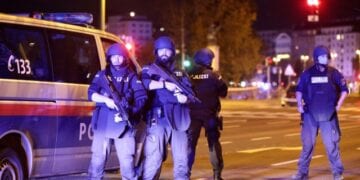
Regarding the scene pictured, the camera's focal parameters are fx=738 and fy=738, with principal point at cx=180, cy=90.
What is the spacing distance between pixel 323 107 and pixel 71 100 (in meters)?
3.37

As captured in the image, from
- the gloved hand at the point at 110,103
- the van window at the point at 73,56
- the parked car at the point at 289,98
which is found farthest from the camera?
the parked car at the point at 289,98

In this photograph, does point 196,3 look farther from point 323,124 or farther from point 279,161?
point 323,124

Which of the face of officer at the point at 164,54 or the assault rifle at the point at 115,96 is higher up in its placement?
the face of officer at the point at 164,54

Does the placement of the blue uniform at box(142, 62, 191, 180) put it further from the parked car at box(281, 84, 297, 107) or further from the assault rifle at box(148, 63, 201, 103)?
the parked car at box(281, 84, 297, 107)

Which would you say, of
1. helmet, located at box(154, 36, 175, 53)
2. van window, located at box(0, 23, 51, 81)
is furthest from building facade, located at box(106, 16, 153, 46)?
helmet, located at box(154, 36, 175, 53)

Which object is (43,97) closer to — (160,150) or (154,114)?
(154,114)

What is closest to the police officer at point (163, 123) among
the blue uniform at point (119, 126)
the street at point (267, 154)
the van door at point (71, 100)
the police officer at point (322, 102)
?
the blue uniform at point (119, 126)

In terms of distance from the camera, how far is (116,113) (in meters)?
7.87

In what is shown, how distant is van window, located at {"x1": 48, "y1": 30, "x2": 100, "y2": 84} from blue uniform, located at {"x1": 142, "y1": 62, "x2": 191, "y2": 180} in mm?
1110

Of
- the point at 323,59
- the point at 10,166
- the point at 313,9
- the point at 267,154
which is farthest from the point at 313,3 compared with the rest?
the point at 10,166

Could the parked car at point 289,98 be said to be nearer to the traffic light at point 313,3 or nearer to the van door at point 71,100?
the traffic light at point 313,3

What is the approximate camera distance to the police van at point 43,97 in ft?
26.1

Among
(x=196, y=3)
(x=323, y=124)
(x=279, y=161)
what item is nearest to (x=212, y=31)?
(x=196, y=3)

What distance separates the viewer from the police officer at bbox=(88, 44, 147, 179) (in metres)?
7.88
